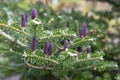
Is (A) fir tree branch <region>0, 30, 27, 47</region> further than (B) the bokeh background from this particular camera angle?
No

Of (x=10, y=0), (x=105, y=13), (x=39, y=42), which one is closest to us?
(x=39, y=42)

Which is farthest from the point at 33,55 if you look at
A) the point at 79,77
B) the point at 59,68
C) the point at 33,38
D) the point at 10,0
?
the point at 10,0

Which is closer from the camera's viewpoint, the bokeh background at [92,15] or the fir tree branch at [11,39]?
the fir tree branch at [11,39]

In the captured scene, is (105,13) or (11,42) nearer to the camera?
(11,42)

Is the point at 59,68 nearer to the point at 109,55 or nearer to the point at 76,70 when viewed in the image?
the point at 76,70

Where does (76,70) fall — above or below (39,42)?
below

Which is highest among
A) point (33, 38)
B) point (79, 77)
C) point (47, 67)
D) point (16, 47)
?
point (33, 38)

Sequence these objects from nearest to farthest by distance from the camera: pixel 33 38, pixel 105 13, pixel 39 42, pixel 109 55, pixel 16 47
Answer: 1. pixel 33 38
2. pixel 39 42
3. pixel 16 47
4. pixel 109 55
5. pixel 105 13

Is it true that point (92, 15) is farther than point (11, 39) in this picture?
Yes

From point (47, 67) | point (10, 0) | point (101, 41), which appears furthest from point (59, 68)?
point (10, 0)
